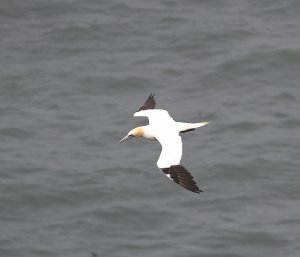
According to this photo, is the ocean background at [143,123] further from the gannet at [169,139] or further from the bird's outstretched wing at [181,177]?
the bird's outstretched wing at [181,177]

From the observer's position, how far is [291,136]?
2920 cm

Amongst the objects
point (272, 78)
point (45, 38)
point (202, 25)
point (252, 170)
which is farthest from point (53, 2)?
point (252, 170)

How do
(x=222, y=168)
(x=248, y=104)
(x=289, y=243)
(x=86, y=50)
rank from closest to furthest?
(x=289, y=243) → (x=222, y=168) → (x=248, y=104) → (x=86, y=50)

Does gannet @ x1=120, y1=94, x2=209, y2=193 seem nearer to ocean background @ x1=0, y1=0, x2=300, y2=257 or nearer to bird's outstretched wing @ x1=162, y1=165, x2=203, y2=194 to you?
bird's outstretched wing @ x1=162, y1=165, x2=203, y2=194

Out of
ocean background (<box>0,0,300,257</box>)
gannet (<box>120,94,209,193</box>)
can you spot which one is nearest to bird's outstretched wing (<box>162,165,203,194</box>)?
gannet (<box>120,94,209,193</box>)

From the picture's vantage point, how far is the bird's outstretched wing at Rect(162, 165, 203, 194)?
51.7 feet

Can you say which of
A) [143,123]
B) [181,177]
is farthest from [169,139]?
[143,123]

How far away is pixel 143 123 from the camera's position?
28.9m

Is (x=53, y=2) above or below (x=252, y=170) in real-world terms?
above

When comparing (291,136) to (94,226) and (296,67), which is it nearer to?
(296,67)

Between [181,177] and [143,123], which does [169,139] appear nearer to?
[181,177]

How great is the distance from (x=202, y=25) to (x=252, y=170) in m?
6.53

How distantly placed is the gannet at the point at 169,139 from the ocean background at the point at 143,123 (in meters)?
7.92

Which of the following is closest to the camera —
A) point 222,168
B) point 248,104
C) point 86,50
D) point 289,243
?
point 289,243
